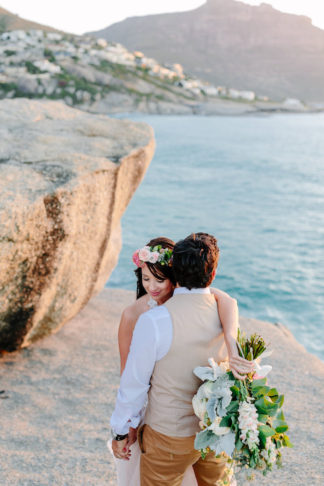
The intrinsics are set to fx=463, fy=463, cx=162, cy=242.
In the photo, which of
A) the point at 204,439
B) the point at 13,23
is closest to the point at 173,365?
the point at 204,439

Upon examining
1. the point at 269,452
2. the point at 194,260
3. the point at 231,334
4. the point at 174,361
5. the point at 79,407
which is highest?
the point at 194,260

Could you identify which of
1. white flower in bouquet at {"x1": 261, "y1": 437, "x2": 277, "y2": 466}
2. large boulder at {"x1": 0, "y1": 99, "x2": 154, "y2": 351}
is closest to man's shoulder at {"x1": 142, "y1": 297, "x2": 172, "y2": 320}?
white flower in bouquet at {"x1": 261, "y1": 437, "x2": 277, "y2": 466}

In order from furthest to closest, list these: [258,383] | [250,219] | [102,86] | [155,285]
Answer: [102,86] < [250,219] < [155,285] < [258,383]

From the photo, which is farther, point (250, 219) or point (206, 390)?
point (250, 219)

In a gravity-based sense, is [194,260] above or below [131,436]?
above

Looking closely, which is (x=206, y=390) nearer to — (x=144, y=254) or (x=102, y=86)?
(x=144, y=254)

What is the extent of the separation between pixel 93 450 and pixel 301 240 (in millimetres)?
15974

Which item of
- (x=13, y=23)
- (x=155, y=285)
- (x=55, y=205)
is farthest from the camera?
(x=13, y=23)

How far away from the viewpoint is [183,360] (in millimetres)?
2172

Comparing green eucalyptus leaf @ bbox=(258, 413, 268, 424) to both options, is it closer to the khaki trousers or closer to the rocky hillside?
the khaki trousers

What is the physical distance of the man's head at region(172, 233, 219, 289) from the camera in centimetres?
216

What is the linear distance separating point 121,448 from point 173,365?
23.9 inches

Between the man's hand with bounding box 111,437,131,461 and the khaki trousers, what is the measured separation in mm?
78

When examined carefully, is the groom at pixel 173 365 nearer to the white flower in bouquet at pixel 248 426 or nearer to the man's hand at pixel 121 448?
the man's hand at pixel 121 448
